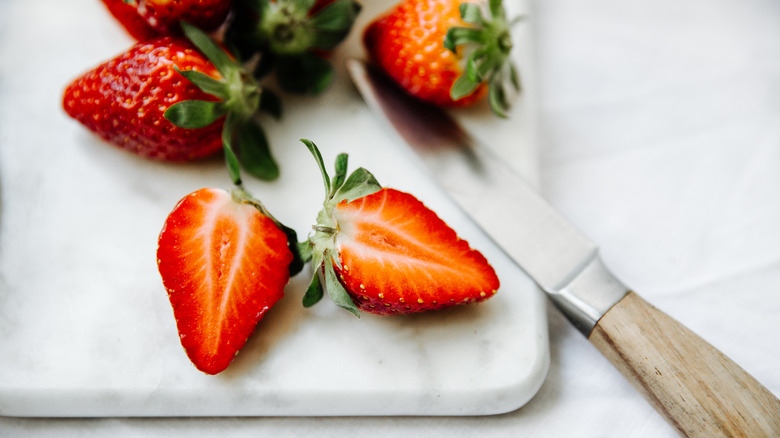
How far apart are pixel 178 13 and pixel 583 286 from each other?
61cm

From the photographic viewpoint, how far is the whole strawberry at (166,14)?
31.4 inches

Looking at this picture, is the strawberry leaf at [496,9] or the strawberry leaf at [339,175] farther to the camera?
the strawberry leaf at [496,9]

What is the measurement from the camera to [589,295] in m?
0.74

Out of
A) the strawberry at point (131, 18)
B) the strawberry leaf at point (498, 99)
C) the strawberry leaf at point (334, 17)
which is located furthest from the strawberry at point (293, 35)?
the strawberry leaf at point (498, 99)

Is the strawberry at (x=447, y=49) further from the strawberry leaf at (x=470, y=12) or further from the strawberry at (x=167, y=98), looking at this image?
the strawberry at (x=167, y=98)

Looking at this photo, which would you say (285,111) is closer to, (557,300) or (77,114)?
(77,114)

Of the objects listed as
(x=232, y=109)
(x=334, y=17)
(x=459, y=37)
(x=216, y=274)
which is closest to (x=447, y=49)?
(x=459, y=37)

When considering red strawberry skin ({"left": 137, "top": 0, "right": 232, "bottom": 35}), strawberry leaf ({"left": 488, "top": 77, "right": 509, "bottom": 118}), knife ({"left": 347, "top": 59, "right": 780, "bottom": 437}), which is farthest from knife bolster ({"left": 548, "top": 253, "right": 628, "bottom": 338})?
red strawberry skin ({"left": 137, "top": 0, "right": 232, "bottom": 35})

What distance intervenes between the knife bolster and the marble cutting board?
0.04 meters

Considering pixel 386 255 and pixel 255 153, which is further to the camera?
pixel 255 153

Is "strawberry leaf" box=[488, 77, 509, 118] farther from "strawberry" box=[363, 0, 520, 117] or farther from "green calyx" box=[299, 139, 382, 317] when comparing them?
"green calyx" box=[299, 139, 382, 317]

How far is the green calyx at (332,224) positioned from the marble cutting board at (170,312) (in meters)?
0.08

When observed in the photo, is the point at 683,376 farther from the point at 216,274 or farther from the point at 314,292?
the point at 216,274

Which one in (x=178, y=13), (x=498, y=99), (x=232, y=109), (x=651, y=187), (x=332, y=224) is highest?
(x=178, y=13)
